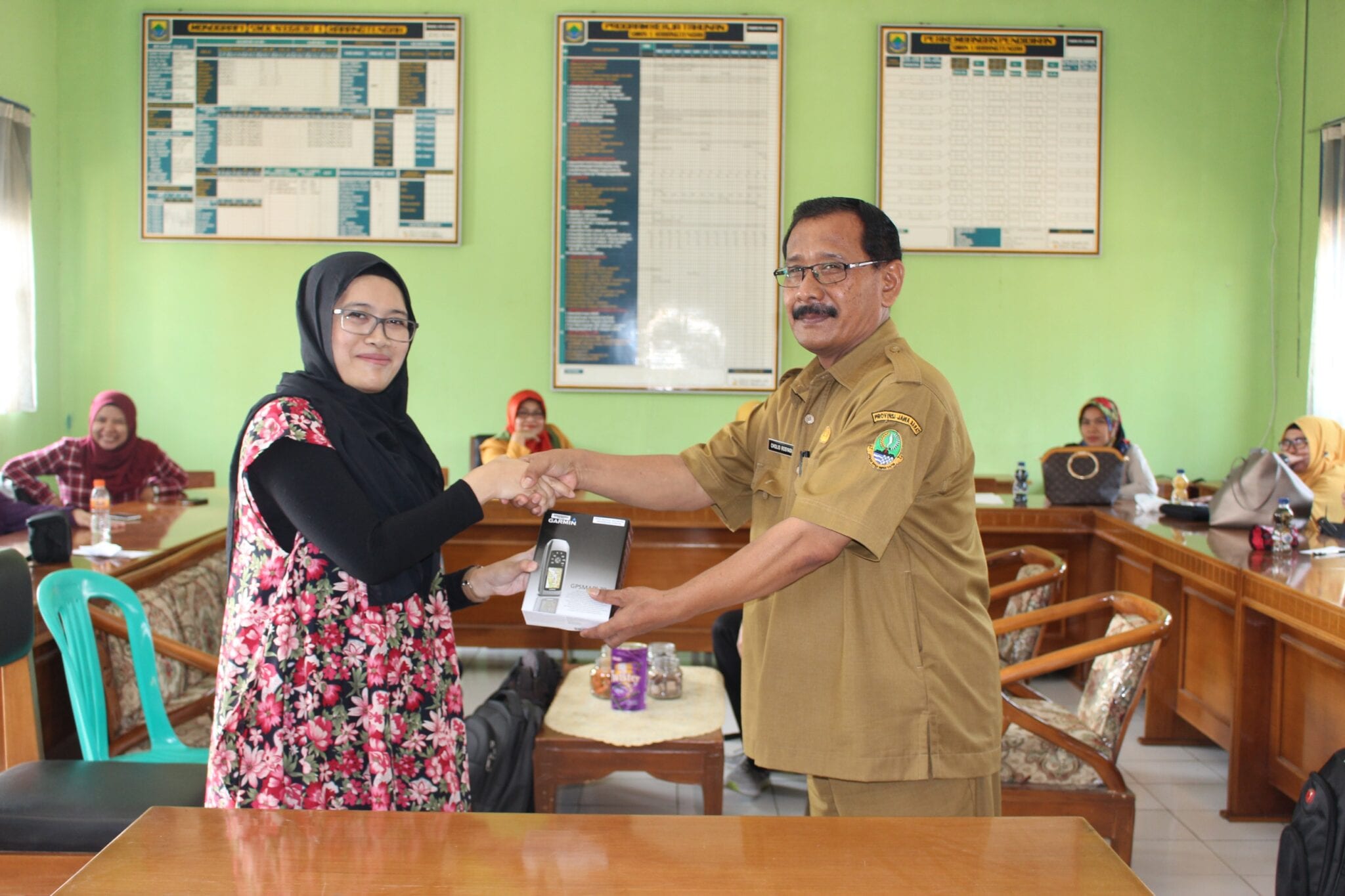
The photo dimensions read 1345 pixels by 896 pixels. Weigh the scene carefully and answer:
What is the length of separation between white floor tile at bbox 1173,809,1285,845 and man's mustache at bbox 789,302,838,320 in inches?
92.3

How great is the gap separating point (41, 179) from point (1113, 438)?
20.3 feet

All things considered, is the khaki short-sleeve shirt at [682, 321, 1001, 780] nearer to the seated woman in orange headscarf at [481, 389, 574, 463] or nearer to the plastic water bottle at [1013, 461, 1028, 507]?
the plastic water bottle at [1013, 461, 1028, 507]

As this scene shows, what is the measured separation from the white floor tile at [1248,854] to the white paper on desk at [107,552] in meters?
3.32

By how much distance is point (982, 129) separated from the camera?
5.90m

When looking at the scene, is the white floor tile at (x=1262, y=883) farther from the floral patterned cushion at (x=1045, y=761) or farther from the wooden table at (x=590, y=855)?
the wooden table at (x=590, y=855)

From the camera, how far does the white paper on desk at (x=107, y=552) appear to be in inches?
120

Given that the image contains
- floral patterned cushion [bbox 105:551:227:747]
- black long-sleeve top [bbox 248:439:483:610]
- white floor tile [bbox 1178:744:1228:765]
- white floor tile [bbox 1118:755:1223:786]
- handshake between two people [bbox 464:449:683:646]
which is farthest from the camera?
white floor tile [bbox 1178:744:1228:765]

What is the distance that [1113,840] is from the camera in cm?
248

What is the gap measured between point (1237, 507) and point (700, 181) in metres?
3.33

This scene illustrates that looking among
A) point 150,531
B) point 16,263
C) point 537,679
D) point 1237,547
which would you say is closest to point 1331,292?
point 1237,547

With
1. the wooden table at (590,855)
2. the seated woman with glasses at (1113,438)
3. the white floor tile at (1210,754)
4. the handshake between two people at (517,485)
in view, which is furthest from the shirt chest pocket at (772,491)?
the seated woman with glasses at (1113,438)

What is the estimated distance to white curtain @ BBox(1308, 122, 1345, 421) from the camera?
5371 millimetres

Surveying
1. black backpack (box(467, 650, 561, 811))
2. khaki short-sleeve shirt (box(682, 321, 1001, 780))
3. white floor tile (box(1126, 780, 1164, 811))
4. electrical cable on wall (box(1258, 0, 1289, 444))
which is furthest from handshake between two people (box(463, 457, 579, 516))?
electrical cable on wall (box(1258, 0, 1289, 444))

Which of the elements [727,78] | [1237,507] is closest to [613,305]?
[727,78]
